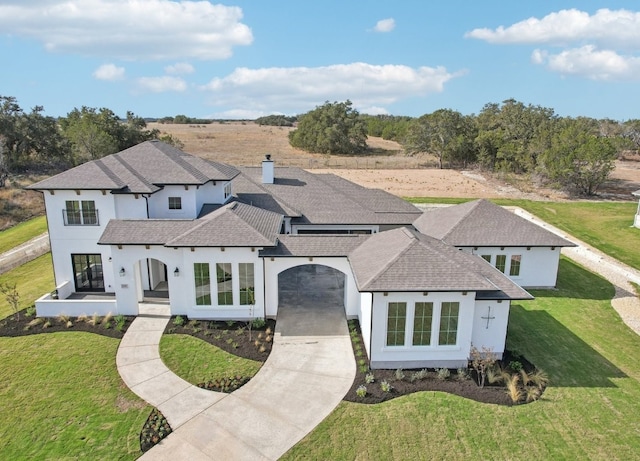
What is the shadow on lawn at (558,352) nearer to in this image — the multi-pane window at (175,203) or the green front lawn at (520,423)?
the green front lawn at (520,423)

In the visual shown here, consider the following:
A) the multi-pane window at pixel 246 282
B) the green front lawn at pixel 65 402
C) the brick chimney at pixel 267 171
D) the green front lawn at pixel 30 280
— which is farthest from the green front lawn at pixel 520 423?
the brick chimney at pixel 267 171

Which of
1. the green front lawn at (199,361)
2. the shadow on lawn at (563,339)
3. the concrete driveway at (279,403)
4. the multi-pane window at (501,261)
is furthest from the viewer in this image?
the multi-pane window at (501,261)

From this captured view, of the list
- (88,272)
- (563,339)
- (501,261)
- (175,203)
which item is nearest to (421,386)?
(563,339)

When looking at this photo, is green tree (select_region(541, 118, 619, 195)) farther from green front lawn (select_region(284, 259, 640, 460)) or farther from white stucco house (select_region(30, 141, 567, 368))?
green front lawn (select_region(284, 259, 640, 460))

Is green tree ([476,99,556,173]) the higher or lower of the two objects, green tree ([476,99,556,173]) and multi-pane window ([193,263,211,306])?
the higher

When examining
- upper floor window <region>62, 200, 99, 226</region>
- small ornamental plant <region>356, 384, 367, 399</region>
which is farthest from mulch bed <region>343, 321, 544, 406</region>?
upper floor window <region>62, 200, 99, 226</region>
